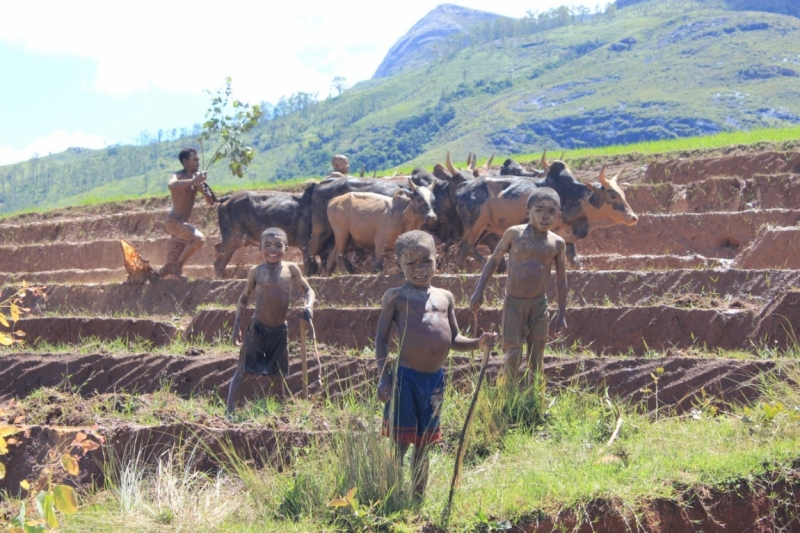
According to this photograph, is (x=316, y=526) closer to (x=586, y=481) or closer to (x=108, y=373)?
(x=586, y=481)

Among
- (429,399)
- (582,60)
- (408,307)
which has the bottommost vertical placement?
(429,399)

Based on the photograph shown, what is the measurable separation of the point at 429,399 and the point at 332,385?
421 cm

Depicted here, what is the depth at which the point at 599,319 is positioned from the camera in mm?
11383

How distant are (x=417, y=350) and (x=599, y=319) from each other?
5484mm

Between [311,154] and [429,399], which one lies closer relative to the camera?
[429,399]

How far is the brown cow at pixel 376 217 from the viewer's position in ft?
48.9

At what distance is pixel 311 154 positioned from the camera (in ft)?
295

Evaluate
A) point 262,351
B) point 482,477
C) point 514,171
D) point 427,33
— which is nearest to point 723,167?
point 514,171

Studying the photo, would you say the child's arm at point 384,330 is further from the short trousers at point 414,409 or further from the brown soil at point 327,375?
the brown soil at point 327,375

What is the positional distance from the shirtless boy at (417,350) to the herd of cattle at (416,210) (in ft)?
26.3

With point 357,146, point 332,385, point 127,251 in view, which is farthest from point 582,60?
point 332,385

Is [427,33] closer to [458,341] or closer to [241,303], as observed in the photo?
[241,303]

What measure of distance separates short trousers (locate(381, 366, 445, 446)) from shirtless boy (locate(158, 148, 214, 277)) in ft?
32.6

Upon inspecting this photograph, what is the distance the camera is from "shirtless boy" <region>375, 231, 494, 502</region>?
243 inches
